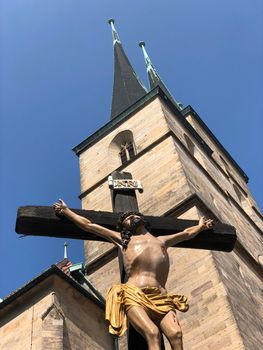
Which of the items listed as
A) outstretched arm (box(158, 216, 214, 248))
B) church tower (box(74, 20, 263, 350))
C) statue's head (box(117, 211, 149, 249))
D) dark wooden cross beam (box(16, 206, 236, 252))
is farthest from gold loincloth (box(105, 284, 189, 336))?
church tower (box(74, 20, 263, 350))

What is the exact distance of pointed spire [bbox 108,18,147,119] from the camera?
24641 mm

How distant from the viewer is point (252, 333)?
1010 centimetres

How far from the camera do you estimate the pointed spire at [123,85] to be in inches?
970

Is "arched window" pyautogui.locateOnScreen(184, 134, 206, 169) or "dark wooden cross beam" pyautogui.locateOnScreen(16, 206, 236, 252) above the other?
"arched window" pyautogui.locateOnScreen(184, 134, 206, 169)

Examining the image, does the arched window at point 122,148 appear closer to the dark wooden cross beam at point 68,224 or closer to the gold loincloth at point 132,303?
the dark wooden cross beam at point 68,224

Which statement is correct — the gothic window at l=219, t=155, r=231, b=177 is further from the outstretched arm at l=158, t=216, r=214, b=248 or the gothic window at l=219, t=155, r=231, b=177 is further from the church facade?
the outstretched arm at l=158, t=216, r=214, b=248

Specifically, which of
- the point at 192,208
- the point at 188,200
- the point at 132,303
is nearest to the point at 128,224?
the point at 132,303

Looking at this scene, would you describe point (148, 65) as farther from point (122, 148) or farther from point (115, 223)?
point (115, 223)

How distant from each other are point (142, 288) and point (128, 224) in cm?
53

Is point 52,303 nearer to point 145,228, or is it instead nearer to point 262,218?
point 145,228

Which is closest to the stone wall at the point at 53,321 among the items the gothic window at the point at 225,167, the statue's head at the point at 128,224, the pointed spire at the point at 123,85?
the statue's head at the point at 128,224

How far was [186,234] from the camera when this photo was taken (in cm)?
366

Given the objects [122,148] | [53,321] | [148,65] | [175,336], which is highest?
[148,65]

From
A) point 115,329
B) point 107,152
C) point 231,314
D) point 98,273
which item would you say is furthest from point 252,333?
point 107,152
